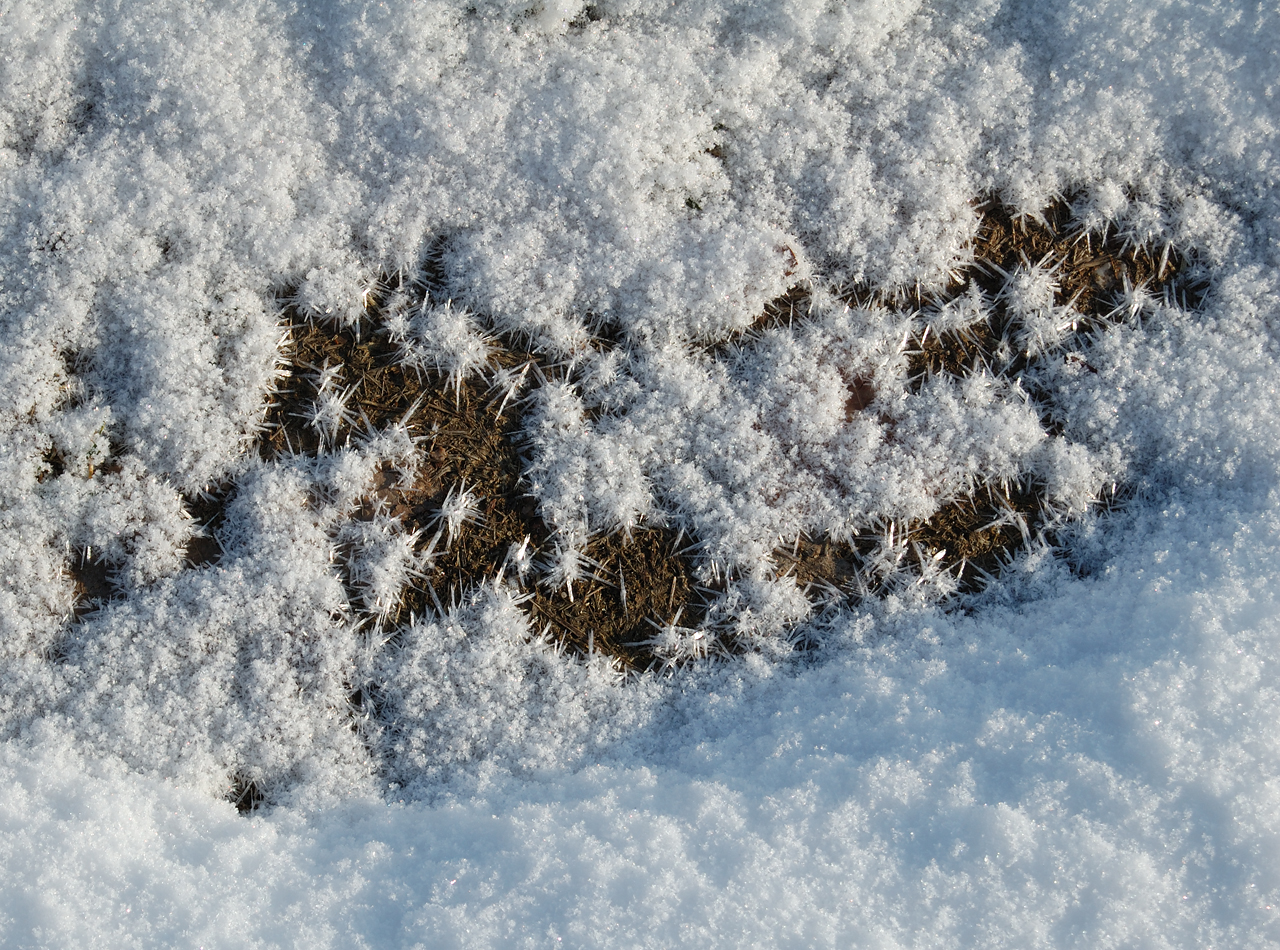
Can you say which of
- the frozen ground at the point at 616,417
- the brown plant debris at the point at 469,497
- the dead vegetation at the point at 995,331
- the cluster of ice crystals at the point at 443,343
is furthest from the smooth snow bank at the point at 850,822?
the cluster of ice crystals at the point at 443,343

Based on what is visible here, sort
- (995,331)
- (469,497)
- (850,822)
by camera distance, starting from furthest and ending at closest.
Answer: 1. (995,331)
2. (469,497)
3. (850,822)

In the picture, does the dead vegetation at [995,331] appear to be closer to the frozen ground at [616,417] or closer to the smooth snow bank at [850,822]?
the frozen ground at [616,417]

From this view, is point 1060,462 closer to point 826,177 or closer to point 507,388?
point 826,177

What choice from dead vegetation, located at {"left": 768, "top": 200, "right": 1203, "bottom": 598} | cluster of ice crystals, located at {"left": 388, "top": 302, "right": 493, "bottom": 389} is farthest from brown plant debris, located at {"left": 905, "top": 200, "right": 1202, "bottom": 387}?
cluster of ice crystals, located at {"left": 388, "top": 302, "right": 493, "bottom": 389}

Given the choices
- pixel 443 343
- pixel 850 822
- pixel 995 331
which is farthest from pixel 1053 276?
pixel 443 343

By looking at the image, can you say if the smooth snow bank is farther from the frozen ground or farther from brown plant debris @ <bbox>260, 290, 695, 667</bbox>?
brown plant debris @ <bbox>260, 290, 695, 667</bbox>

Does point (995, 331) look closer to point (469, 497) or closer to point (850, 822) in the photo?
point (850, 822)

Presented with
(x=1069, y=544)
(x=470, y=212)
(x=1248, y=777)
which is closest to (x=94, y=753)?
(x=470, y=212)
